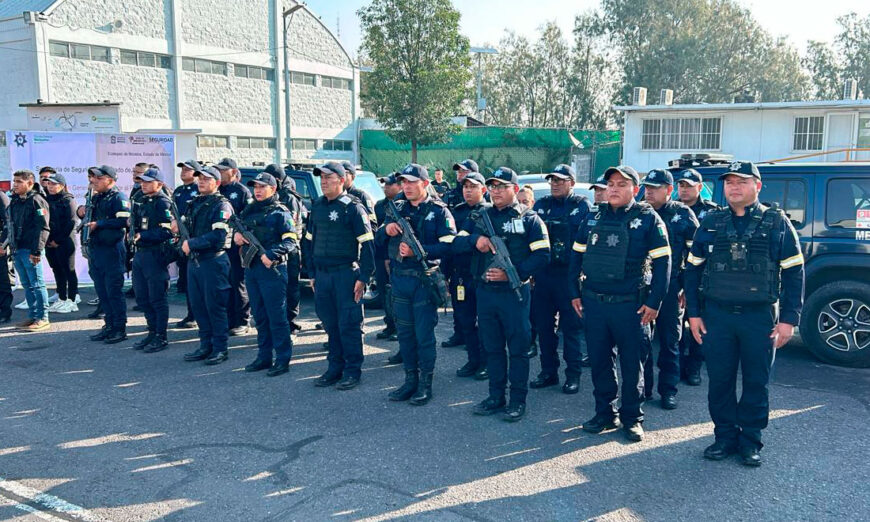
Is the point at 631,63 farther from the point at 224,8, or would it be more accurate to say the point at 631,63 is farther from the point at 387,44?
the point at 224,8

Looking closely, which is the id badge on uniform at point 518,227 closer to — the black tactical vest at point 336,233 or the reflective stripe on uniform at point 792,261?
the black tactical vest at point 336,233

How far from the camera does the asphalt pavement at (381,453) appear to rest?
3.86 meters

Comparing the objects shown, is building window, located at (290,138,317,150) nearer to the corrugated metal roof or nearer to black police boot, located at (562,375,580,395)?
the corrugated metal roof

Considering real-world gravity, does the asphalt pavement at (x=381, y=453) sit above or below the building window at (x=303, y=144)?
below

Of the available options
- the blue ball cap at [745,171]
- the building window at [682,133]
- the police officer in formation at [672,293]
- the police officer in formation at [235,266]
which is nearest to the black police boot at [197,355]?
the police officer in formation at [235,266]

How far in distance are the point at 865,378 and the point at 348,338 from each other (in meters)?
4.72

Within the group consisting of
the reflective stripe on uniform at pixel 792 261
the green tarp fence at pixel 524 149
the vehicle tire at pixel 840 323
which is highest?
the green tarp fence at pixel 524 149

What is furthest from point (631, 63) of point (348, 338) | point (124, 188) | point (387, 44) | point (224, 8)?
point (348, 338)

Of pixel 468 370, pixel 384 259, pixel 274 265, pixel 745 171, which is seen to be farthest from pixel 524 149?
pixel 745 171

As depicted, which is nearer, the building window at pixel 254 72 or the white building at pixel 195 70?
the white building at pixel 195 70

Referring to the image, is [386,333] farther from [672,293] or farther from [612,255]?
[612,255]

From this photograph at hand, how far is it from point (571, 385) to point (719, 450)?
1616mm

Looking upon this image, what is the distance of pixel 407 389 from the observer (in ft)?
18.7

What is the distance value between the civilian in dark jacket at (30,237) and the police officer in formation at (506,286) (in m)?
5.69
